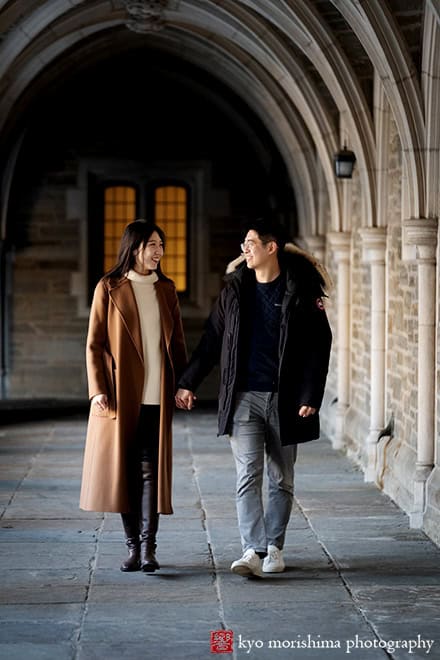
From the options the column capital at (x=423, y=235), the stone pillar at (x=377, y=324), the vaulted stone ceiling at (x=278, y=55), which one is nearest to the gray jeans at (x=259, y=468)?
the column capital at (x=423, y=235)

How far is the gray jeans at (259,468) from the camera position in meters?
5.86

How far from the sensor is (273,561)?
5.98 m

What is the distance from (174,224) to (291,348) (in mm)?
10927

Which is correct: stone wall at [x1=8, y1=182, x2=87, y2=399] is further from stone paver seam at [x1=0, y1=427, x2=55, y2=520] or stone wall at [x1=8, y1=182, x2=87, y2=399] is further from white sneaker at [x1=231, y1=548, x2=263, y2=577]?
white sneaker at [x1=231, y1=548, x2=263, y2=577]

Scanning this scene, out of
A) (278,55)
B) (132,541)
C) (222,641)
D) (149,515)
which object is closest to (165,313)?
(149,515)

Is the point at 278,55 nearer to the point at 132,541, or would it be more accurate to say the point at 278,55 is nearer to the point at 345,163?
the point at 345,163

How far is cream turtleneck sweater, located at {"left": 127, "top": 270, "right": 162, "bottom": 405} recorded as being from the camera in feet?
19.4

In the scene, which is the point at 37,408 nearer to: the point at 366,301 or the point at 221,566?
the point at 366,301

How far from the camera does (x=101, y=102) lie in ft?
53.6

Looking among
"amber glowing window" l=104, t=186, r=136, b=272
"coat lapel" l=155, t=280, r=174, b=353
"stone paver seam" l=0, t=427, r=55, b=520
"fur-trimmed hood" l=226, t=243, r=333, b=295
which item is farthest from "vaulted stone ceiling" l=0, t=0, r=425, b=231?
"stone paver seam" l=0, t=427, r=55, b=520

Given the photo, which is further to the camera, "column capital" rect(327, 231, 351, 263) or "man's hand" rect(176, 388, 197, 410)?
"column capital" rect(327, 231, 351, 263)

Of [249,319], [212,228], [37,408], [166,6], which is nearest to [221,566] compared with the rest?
[249,319]

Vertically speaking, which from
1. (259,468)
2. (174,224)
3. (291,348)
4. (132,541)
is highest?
(174,224)

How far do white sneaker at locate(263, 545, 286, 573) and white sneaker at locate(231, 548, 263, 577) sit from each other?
91 millimetres
